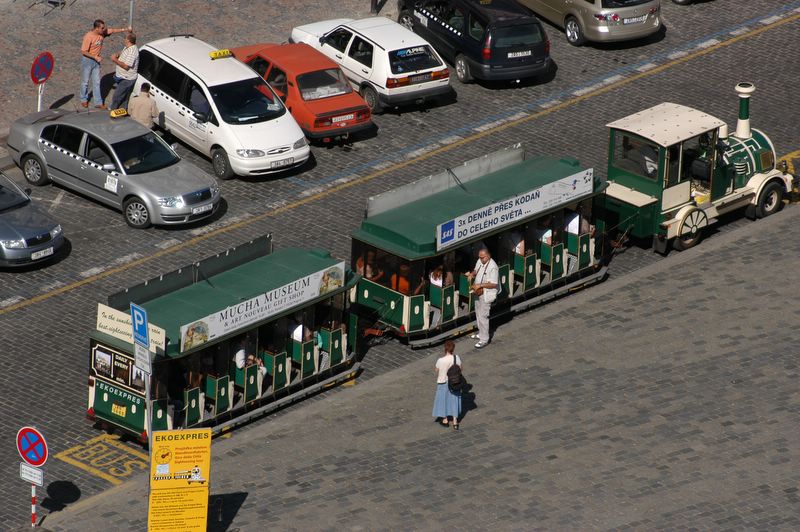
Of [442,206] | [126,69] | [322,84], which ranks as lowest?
[322,84]

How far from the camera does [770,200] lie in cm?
2998

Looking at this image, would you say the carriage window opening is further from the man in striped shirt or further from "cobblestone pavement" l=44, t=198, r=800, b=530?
the man in striped shirt

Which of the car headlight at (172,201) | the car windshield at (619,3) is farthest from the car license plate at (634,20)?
the car headlight at (172,201)

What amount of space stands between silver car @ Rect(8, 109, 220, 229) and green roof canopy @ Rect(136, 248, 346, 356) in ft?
14.4

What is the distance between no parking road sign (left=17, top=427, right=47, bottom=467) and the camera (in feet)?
69.1

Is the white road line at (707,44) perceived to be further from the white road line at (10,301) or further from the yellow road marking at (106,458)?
the yellow road marking at (106,458)

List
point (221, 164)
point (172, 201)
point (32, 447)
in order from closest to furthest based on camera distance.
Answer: point (32, 447) < point (172, 201) < point (221, 164)

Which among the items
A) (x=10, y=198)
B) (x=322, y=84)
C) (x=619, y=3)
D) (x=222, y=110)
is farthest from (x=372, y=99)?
(x=10, y=198)

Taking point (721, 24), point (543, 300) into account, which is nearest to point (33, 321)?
point (543, 300)

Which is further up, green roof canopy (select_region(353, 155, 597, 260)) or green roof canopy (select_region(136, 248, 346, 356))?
green roof canopy (select_region(136, 248, 346, 356))

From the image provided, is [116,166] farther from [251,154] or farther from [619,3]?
[619,3]

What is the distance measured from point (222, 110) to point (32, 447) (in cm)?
1130

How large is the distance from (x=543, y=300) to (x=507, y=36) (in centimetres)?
831

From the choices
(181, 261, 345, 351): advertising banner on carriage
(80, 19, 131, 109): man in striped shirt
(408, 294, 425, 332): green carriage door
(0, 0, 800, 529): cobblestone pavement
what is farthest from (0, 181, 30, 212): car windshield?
(408, 294, 425, 332): green carriage door
